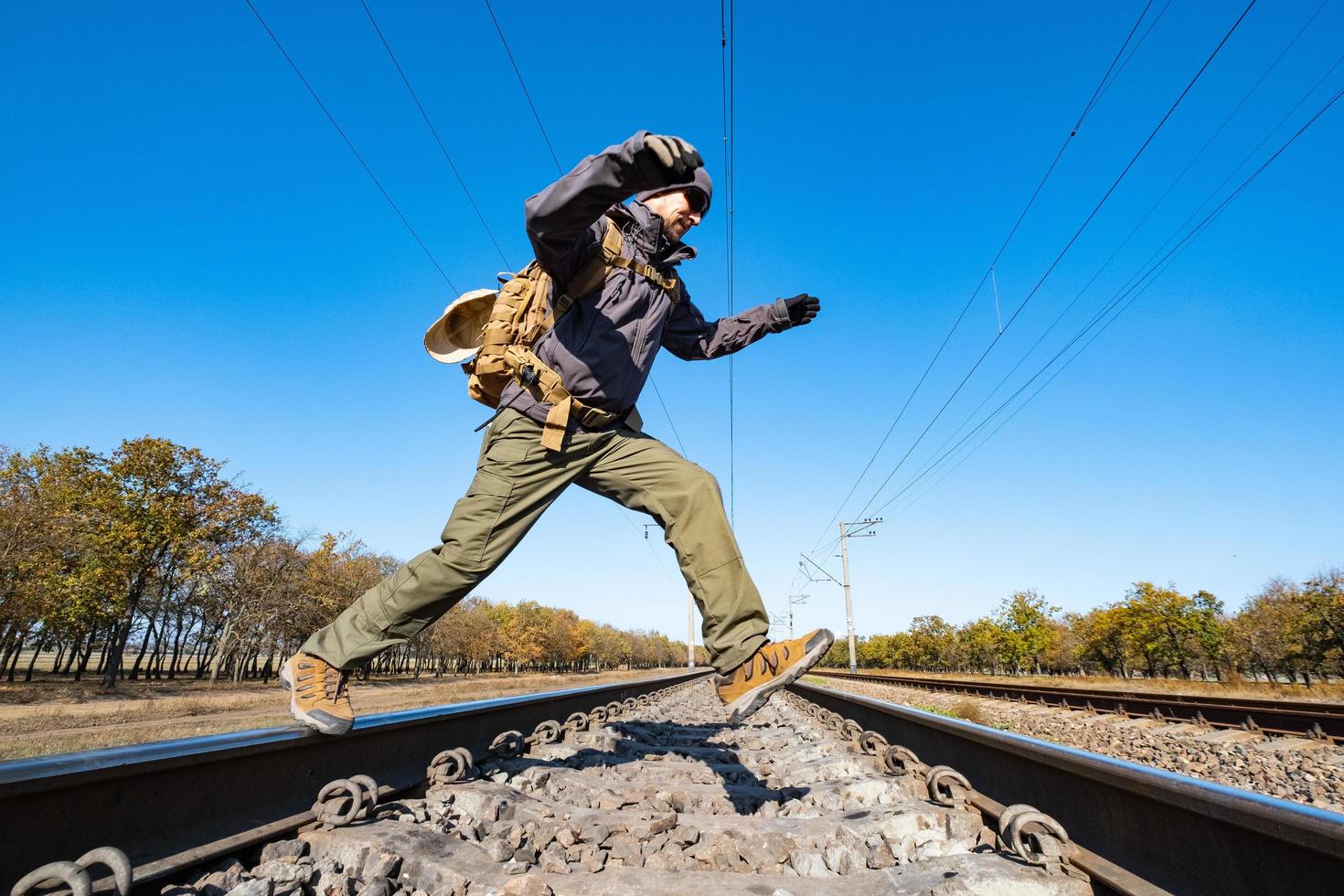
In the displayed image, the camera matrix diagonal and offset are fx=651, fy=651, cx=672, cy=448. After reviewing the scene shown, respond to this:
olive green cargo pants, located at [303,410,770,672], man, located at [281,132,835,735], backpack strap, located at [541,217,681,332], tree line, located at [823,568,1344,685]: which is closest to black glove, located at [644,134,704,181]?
man, located at [281,132,835,735]

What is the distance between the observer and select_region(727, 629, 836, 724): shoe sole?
2.10m

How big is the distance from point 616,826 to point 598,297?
5.53 feet

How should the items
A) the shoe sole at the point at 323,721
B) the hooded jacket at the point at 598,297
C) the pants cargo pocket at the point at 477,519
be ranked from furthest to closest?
the pants cargo pocket at the point at 477,519
the shoe sole at the point at 323,721
the hooded jacket at the point at 598,297

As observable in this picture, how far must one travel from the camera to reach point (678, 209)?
2.50 m

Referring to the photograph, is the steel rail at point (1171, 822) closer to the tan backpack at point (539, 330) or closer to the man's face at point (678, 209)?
the tan backpack at point (539, 330)

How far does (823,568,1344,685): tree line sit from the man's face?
52118 millimetres

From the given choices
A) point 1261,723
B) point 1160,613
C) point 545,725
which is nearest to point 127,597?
point 545,725

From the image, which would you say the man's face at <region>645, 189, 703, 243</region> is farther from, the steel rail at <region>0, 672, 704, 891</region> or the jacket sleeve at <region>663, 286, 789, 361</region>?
the steel rail at <region>0, 672, 704, 891</region>

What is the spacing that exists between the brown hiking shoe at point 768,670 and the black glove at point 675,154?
4.83 ft

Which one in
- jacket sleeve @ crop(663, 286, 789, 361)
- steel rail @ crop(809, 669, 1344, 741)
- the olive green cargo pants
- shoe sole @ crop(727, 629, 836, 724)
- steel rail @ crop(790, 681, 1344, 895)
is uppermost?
jacket sleeve @ crop(663, 286, 789, 361)

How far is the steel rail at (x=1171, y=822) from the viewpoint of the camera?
921mm

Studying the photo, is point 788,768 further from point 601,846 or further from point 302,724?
point 302,724

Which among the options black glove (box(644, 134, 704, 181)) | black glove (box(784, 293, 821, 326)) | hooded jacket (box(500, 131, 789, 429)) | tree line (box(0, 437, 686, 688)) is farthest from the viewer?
tree line (box(0, 437, 686, 688))

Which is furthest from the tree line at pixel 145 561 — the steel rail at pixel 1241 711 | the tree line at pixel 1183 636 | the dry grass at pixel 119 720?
the tree line at pixel 1183 636
